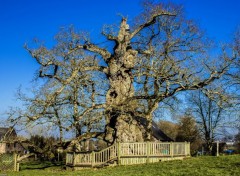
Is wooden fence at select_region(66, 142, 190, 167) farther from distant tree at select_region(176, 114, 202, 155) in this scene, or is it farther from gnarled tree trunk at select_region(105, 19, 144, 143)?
distant tree at select_region(176, 114, 202, 155)

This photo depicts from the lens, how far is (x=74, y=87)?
2823cm

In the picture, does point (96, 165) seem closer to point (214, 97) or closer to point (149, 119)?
point (149, 119)

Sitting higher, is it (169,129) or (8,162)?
(169,129)

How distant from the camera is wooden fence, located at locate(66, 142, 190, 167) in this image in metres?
23.9

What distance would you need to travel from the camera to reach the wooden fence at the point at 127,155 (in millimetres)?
23938

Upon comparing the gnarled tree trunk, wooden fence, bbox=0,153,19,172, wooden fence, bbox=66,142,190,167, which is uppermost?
the gnarled tree trunk

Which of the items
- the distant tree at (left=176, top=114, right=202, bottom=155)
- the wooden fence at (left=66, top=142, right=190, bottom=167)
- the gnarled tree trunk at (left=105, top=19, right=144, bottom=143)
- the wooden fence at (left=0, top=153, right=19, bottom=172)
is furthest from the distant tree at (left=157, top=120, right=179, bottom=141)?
the wooden fence at (left=0, top=153, right=19, bottom=172)

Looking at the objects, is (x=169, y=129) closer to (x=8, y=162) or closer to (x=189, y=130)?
(x=189, y=130)

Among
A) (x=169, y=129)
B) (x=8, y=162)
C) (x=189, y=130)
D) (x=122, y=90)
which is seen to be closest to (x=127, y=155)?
(x=122, y=90)

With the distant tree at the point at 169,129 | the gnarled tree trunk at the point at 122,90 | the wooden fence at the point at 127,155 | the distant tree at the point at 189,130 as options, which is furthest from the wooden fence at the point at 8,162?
the distant tree at the point at 169,129

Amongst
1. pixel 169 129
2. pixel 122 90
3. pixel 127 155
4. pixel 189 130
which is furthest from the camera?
pixel 169 129

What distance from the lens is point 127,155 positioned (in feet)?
79.0

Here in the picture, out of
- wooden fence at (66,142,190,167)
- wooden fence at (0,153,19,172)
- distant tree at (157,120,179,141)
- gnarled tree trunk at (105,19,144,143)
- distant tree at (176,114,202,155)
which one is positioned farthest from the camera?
distant tree at (157,120,179,141)

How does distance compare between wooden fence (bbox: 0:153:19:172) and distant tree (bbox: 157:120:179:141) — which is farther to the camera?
distant tree (bbox: 157:120:179:141)
